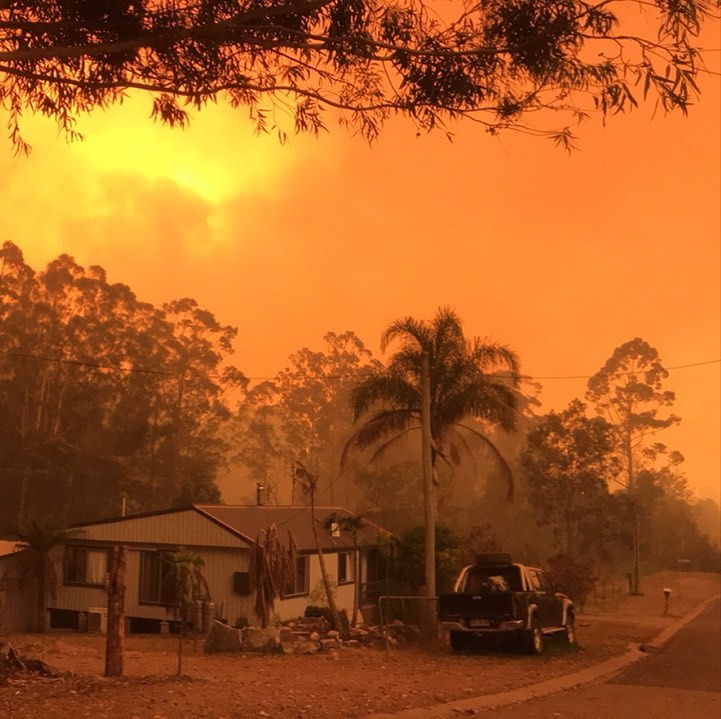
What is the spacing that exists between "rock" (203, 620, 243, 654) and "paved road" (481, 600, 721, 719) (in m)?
8.70

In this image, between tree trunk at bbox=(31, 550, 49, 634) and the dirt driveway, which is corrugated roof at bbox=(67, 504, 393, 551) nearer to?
tree trunk at bbox=(31, 550, 49, 634)

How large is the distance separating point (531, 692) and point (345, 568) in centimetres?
1593

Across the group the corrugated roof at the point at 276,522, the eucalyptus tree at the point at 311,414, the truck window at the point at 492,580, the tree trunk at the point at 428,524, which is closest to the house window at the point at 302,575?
the corrugated roof at the point at 276,522

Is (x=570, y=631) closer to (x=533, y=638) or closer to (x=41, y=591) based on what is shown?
(x=533, y=638)

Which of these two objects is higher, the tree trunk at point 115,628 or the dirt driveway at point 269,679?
the tree trunk at point 115,628

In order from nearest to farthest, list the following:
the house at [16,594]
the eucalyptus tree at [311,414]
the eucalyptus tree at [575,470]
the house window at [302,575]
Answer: the house window at [302,575]
the house at [16,594]
the eucalyptus tree at [575,470]
the eucalyptus tree at [311,414]

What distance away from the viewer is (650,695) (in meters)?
13.9

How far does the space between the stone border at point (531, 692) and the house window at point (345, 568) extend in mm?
10197

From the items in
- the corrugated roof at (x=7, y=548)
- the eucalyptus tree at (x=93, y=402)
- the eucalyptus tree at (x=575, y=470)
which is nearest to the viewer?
the corrugated roof at (x=7, y=548)

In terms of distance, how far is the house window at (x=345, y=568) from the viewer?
96.0 feet

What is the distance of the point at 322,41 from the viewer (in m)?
11.4

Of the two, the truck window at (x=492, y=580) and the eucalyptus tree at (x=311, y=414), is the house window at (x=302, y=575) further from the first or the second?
the eucalyptus tree at (x=311, y=414)

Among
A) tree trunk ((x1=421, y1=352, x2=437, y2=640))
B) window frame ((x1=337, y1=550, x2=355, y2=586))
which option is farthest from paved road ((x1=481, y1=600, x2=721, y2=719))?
window frame ((x1=337, y1=550, x2=355, y2=586))

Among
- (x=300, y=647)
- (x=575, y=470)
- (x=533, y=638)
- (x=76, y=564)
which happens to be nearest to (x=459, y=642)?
(x=533, y=638)
